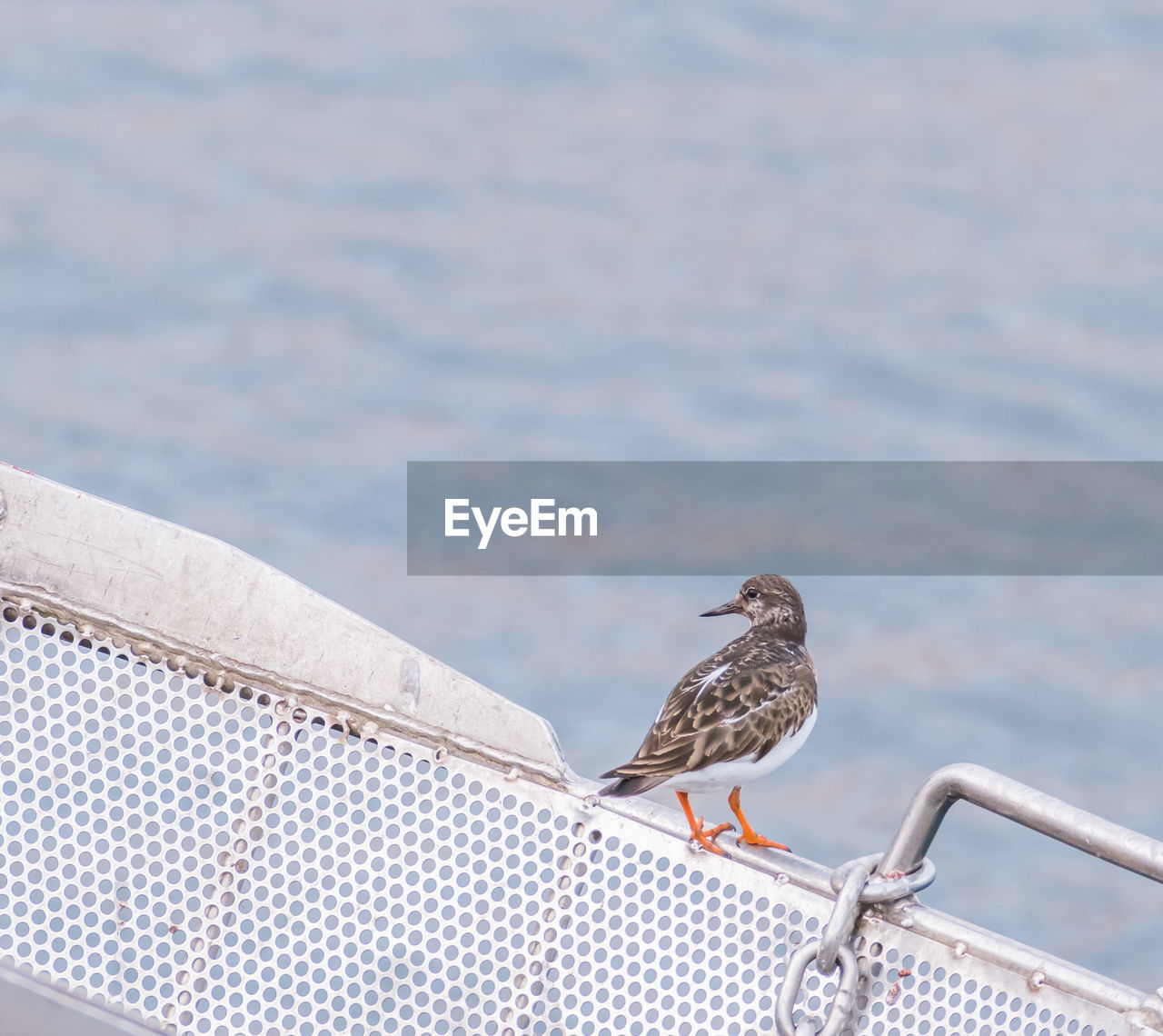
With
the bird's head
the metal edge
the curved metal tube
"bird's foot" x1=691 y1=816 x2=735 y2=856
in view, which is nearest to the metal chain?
the curved metal tube

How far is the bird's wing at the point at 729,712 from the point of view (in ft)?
12.3

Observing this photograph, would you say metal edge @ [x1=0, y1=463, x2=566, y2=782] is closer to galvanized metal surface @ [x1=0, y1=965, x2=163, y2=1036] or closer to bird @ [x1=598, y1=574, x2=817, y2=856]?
bird @ [x1=598, y1=574, x2=817, y2=856]

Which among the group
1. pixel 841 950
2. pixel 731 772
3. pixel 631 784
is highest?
pixel 731 772

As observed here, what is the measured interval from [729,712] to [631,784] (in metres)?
0.45

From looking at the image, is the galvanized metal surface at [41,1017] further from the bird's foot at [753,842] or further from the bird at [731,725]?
the bird at [731,725]

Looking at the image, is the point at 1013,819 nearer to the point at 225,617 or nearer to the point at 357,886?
the point at 357,886

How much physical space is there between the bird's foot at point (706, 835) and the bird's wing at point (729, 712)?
255 mm

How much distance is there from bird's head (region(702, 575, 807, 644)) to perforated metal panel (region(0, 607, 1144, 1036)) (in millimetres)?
1259

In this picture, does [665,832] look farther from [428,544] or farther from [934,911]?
[428,544]

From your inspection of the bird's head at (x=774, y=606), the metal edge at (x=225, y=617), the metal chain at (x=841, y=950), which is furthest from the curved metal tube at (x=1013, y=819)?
the bird's head at (x=774, y=606)

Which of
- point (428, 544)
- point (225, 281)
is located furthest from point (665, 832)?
point (225, 281)

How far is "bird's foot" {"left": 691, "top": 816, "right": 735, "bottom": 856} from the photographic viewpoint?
127 inches

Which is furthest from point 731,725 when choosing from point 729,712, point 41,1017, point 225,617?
point 41,1017

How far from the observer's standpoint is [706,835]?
129 inches
